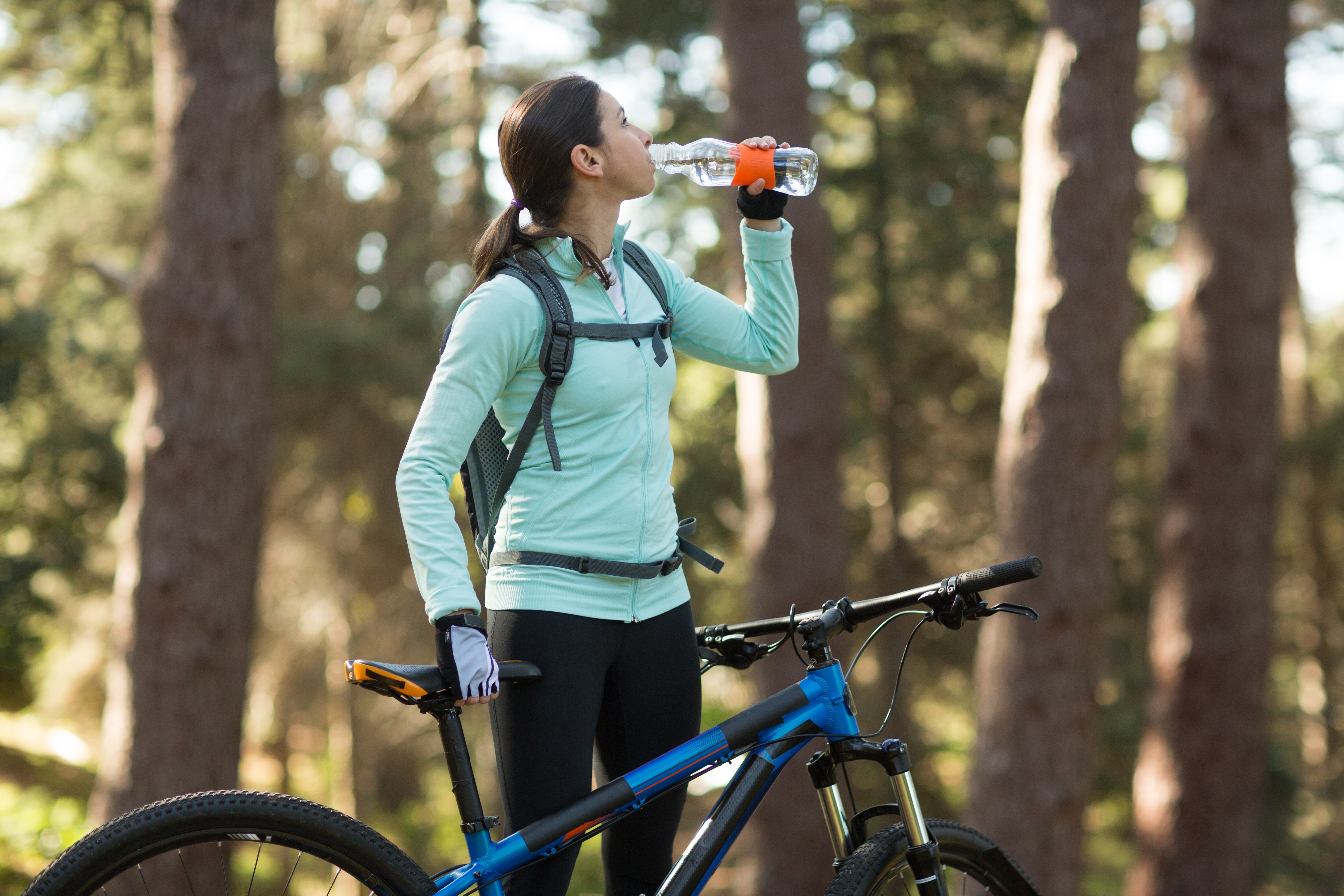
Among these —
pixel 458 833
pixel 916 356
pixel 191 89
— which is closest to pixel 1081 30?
pixel 191 89

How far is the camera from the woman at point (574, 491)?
1865 mm

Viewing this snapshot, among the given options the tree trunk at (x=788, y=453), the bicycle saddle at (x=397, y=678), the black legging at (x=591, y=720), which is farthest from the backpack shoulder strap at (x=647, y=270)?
the tree trunk at (x=788, y=453)

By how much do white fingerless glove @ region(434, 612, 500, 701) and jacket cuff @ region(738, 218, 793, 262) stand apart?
0.98 metres

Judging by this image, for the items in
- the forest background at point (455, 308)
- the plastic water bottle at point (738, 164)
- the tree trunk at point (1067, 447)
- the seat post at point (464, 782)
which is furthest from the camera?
the forest background at point (455, 308)

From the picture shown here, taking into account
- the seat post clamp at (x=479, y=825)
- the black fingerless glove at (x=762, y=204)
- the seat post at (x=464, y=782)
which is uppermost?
the black fingerless glove at (x=762, y=204)

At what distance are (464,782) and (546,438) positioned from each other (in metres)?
0.62

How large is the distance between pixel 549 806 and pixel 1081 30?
14.7 feet

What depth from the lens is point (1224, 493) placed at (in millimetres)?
6688

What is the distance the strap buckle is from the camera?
6.77 ft

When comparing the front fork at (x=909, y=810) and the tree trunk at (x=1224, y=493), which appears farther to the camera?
the tree trunk at (x=1224, y=493)

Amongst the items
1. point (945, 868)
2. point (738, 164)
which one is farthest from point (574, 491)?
point (945, 868)

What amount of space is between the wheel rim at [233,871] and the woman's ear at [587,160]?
130 centimetres

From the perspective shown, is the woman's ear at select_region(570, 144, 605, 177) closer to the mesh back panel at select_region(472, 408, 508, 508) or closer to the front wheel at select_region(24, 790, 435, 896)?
the mesh back panel at select_region(472, 408, 508, 508)

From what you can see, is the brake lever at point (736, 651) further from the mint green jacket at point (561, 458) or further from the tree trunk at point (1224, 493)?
the tree trunk at point (1224, 493)
